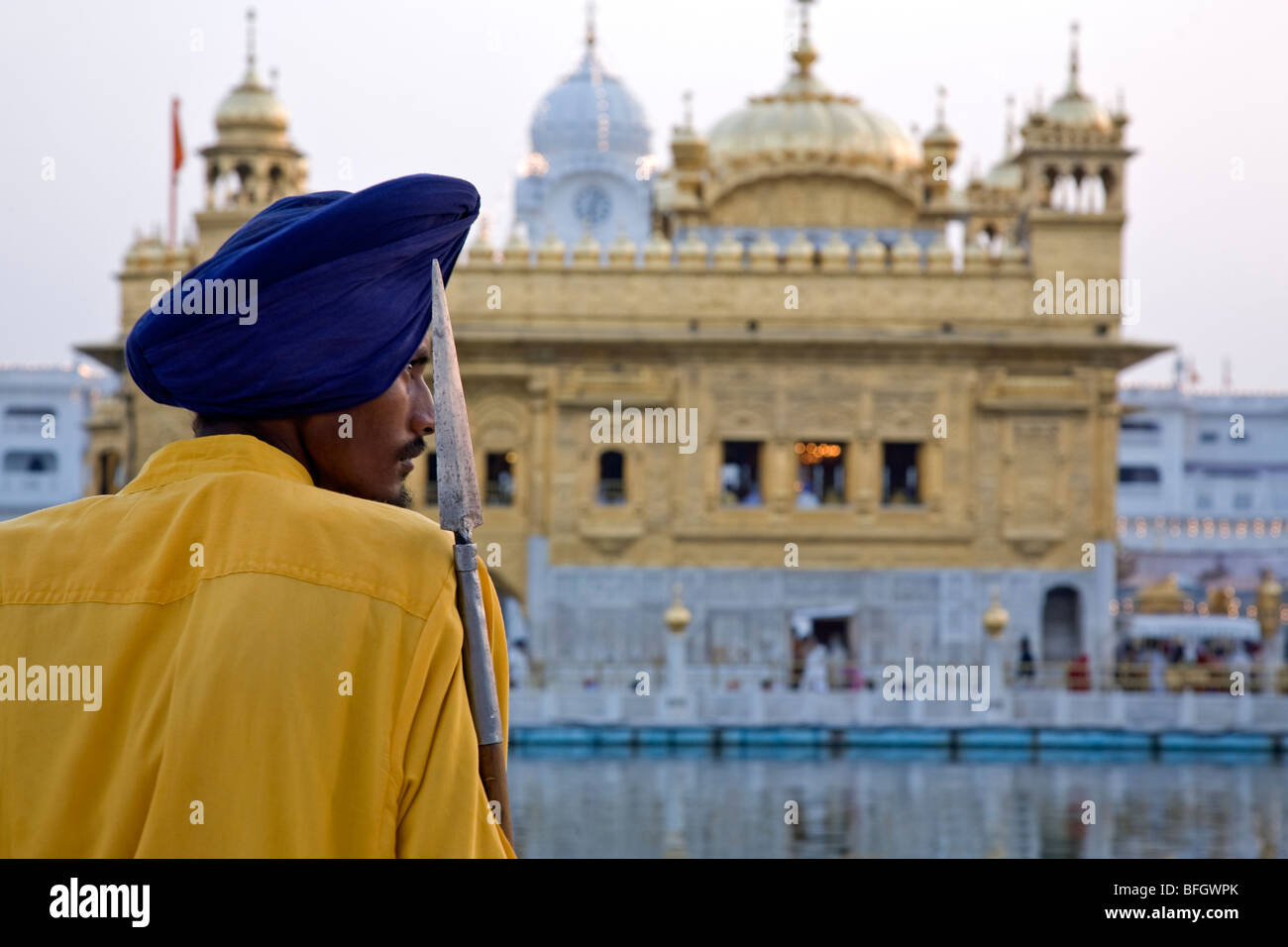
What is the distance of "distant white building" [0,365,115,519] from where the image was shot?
143ft

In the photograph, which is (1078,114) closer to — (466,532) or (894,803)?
(894,803)

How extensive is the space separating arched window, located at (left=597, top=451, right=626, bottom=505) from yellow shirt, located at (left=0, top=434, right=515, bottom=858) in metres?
20.9

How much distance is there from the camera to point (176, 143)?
2497 cm

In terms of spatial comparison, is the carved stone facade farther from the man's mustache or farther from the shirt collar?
the shirt collar

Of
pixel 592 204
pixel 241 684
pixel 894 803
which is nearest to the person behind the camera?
pixel 241 684

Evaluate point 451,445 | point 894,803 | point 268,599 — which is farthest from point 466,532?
point 894,803

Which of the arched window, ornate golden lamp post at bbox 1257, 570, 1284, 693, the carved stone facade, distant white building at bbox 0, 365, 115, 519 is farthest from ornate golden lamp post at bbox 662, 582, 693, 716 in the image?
distant white building at bbox 0, 365, 115, 519

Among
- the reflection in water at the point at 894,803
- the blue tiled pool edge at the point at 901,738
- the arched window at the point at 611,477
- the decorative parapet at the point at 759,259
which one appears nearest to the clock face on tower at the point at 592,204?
the decorative parapet at the point at 759,259

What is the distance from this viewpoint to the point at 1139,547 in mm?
43062

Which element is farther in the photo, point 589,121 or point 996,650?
point 589,121

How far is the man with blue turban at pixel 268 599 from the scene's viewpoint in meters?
1.55

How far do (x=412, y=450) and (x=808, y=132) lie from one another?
2375cm

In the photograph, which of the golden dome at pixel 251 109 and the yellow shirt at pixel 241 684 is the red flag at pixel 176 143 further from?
the yellow shirt at pixel 241 684

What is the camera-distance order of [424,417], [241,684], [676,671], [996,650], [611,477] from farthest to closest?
1. [611,477]
2. [996,650]
3. [676,671]
4. [424,417]
5. [241,684]
